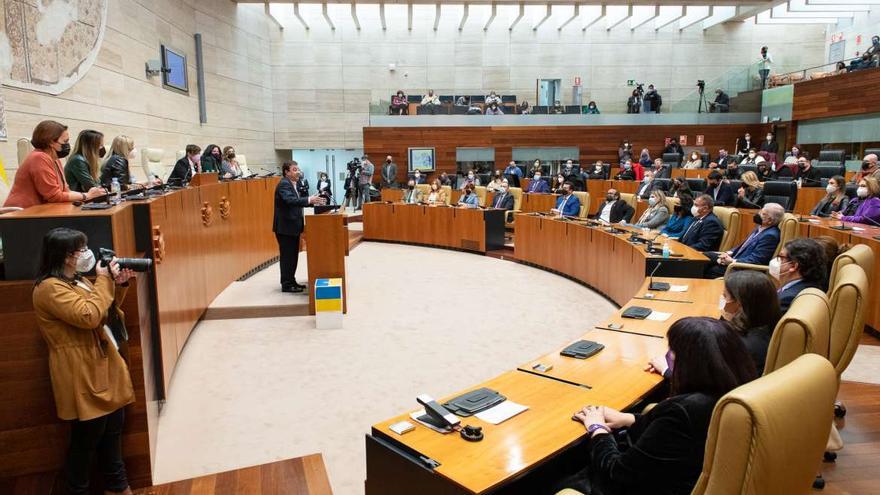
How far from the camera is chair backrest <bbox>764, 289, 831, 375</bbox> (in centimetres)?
192

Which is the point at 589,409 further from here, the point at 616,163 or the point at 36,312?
the point at 616,163

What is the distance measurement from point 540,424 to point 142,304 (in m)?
2.43

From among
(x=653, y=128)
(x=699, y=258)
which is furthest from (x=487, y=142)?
(x=699, y=258)

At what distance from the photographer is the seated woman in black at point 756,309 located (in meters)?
2.42

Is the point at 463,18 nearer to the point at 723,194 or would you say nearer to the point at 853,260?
the point at 723,194

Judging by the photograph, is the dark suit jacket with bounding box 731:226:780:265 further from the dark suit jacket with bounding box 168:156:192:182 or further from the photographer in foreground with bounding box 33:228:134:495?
the dark suit jacket with bounding box 168:156:192:182

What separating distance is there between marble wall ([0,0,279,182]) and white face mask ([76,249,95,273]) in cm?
501

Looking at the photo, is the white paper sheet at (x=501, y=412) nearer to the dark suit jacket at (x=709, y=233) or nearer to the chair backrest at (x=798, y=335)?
the chair backrest at (x=798, y=335)

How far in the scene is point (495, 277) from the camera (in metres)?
8.26

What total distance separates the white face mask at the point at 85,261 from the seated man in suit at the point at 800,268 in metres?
3.41

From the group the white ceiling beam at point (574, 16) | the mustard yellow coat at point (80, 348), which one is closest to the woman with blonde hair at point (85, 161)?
the mustard yellow coat at point (80, 348)

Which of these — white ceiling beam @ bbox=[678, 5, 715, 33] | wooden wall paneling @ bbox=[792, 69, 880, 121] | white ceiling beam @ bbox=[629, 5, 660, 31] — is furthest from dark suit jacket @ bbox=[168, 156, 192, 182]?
white ceiling beam @ bbox=[678, 5, 715, 33]

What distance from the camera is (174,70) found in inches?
459

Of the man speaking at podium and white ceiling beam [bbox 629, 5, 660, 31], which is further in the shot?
white ceiling beam [bbox 629, 5, 660, 31]
